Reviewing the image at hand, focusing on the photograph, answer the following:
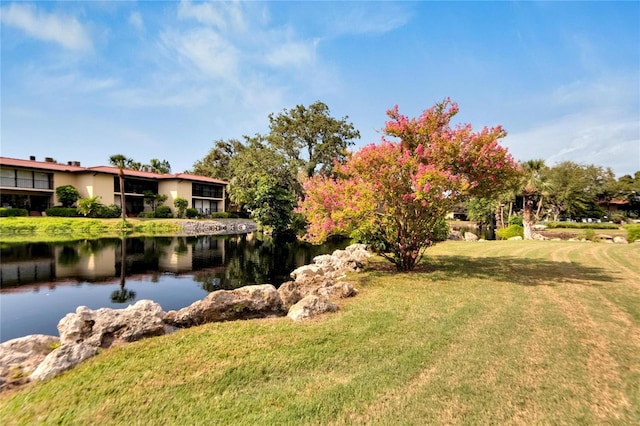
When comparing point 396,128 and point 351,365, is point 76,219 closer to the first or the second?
point 396,128

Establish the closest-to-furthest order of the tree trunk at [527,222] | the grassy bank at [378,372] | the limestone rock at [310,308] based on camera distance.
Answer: the grassy bank at [378,372]
the limestone rock at [310,308]
the tree trunk at [527,222]

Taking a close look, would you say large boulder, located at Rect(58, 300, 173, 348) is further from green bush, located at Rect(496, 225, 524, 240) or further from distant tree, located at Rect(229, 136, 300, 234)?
green bush, located at Rect(496, 225, 524, 240)

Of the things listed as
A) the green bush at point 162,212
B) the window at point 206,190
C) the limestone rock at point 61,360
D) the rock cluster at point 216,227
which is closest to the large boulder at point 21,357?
the limestone rock at point 61,360

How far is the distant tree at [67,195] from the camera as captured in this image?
39.2 m

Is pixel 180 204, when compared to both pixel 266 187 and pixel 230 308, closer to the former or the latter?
pixel 266 187

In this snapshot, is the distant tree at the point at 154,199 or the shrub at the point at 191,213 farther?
the shrub at the point at 191,213

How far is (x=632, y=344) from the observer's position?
18.4 feet

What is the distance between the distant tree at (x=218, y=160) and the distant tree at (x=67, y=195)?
96.2ft

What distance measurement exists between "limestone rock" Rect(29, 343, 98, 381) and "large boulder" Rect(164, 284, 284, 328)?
2188mm

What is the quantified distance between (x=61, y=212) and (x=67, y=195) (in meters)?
3.13

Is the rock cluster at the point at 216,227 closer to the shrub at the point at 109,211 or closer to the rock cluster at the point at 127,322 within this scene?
the shrub at the point at 109,211

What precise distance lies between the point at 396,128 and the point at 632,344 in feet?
25.6

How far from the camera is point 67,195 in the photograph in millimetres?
39406

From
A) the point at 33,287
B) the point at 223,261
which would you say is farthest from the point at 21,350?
the point at 223,261
